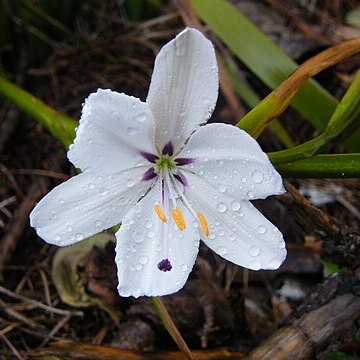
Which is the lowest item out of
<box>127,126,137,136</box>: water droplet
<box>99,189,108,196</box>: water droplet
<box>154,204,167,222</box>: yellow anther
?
<box>154,204,167,222</box>: yellow anther

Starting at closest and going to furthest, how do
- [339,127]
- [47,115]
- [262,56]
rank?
[339,127]
[47,115]
[262,56]

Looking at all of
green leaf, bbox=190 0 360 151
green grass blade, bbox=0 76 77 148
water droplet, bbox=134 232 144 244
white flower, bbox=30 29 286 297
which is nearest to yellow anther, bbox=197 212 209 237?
white flower, bbox=30 29 286 297

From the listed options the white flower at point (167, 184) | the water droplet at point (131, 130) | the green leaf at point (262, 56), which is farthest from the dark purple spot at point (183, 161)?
the green leaf at point (262, 56)

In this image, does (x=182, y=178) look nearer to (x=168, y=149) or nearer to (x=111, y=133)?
(x=168, y=149)

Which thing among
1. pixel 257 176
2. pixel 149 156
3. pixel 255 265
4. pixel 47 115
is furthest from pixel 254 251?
pixel 47 115

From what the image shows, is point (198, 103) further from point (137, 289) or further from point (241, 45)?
point (241, 45)

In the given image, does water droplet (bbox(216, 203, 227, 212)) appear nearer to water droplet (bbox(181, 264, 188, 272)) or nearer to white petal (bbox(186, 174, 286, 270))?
white petal (bbox(186, 174, 286, 270))

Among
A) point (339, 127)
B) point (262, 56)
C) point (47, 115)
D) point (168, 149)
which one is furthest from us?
point (262, 56)

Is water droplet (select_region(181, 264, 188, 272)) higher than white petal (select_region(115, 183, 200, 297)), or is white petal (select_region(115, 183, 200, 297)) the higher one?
white petal (select_region(115, 183, 200, 297))
